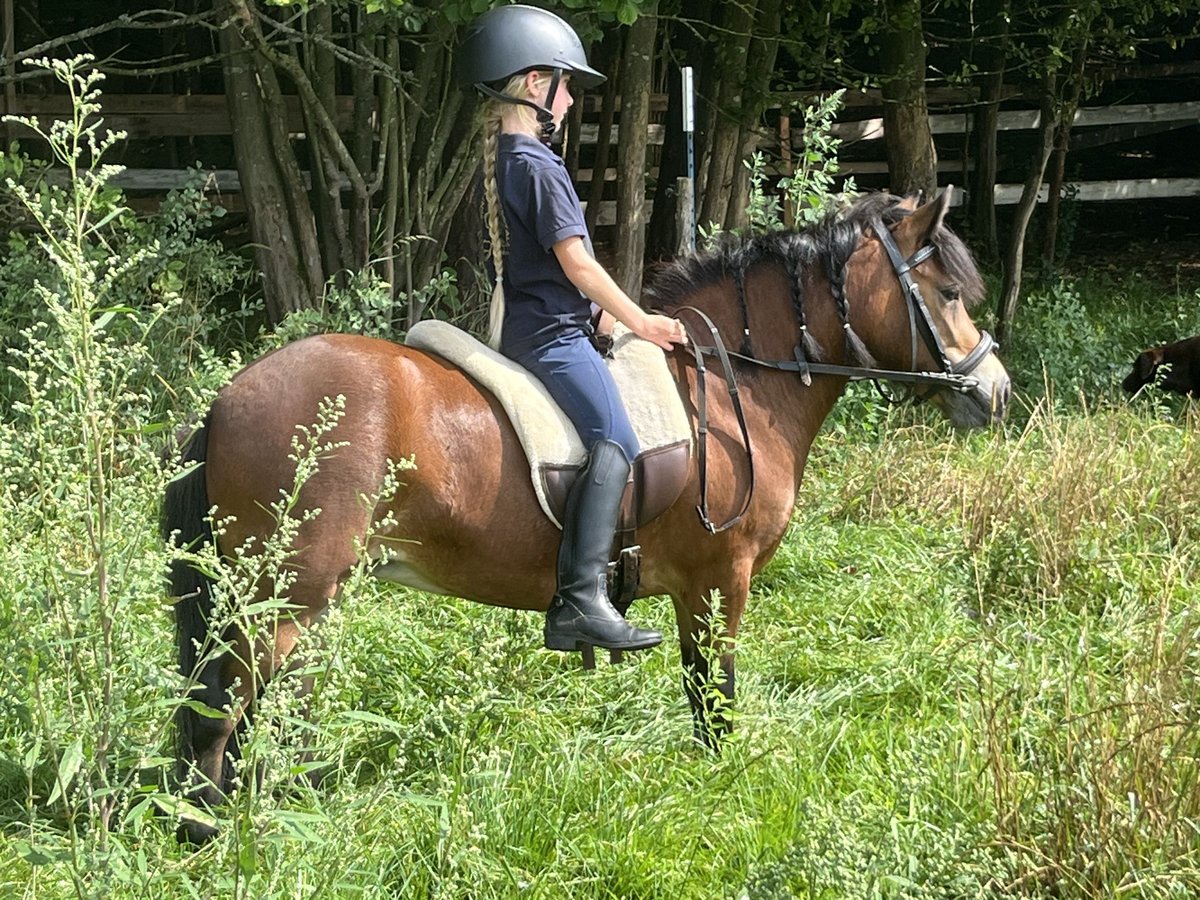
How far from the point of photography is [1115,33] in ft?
36.2

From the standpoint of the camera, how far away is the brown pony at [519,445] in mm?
3834

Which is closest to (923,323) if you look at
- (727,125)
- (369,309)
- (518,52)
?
(518,52)

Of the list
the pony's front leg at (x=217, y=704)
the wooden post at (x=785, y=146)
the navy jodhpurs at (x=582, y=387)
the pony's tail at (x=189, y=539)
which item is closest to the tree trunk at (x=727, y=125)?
the wooden post at (x=785, y=146)

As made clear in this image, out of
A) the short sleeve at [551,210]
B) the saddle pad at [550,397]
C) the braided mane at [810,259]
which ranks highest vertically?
the short sleeve at [551,210]

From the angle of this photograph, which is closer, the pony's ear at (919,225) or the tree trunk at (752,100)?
the pony's ear at (919,225)

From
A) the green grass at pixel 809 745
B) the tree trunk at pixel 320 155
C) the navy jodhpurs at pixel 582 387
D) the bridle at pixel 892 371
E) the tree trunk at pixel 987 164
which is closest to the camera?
the green grass at pixel 809 745

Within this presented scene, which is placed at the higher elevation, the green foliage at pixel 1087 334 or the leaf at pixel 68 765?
the leaf at pixel 68 765

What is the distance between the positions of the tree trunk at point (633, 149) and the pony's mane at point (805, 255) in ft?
13.3

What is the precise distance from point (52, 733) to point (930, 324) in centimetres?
327

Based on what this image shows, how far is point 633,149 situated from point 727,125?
3.94 feet

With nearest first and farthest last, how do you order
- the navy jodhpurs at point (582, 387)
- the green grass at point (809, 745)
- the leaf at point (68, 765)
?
1. the leaf at point (68, 765)
2. the green grass at point (809, 745)
3. the navy jodhpurs at point (582, 387)

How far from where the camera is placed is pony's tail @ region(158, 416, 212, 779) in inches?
153

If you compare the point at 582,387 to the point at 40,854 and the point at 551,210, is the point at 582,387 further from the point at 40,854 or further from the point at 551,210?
the point at 40,854

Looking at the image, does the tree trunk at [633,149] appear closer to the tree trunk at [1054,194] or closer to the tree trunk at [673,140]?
the tree trunk at [673,140]
